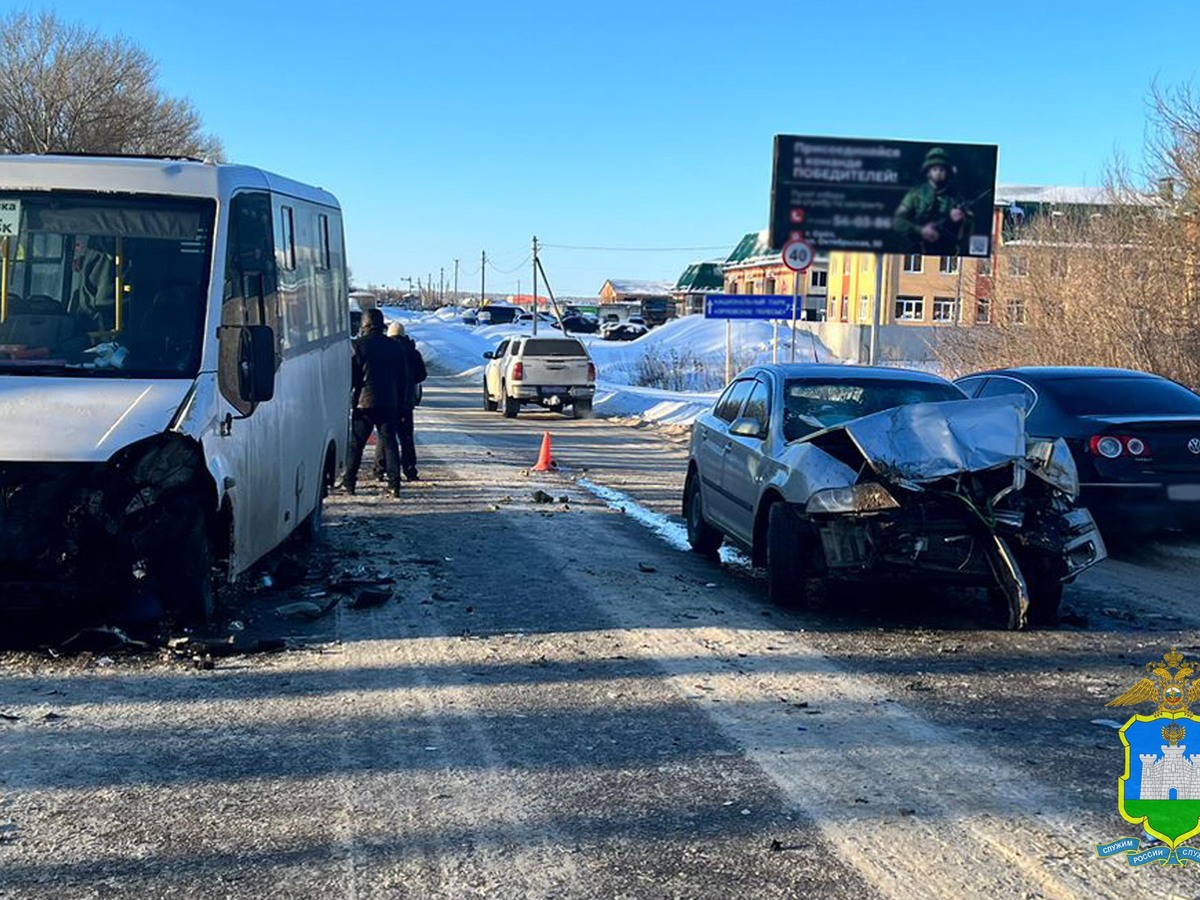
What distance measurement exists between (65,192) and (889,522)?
5.25 m

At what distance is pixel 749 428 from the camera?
8773 mm

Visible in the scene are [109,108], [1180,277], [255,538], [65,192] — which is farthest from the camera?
[109,108]

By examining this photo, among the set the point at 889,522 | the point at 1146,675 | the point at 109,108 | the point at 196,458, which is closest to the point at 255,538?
the point at 196,458

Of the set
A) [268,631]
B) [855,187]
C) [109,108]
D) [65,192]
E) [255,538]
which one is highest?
[109,108]

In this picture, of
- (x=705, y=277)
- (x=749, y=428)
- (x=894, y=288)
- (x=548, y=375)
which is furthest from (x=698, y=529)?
(x=705, y=277)

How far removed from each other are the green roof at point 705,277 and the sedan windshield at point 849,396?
289ft

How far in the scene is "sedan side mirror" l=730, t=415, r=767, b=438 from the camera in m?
8.72

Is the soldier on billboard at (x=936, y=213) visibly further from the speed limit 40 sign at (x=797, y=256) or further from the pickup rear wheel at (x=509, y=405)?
the pickup rear wheel at (x=509, y=405)

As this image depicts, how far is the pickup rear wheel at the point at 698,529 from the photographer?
1002 cm

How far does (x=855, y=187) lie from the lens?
27.3 metres

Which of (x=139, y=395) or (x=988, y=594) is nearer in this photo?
(x=139, y=395)

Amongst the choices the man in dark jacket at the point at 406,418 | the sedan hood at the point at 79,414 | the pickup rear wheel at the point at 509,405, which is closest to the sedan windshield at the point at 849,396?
the sedan hood at the point at 79,414

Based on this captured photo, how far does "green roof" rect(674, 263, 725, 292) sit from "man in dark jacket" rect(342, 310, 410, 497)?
276 feet

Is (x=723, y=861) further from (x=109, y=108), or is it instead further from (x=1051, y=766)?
(x=109, y=108)
